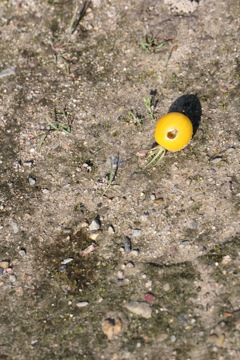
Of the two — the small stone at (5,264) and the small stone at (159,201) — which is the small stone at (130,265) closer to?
the small stone at (159,201)

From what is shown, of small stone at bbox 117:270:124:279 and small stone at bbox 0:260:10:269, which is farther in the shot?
small stone at bbox 0:260:10:269

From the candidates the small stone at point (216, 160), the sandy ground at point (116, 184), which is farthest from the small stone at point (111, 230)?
the small stone at point (216, 160)

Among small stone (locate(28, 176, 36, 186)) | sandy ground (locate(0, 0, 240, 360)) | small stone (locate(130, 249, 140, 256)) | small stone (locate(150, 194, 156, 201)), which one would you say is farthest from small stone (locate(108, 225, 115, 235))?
small stone (locate(28, 176, 36, 186))

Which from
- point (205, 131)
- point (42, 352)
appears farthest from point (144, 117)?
point (42, 352)

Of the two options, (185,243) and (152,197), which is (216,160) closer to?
(152,197)

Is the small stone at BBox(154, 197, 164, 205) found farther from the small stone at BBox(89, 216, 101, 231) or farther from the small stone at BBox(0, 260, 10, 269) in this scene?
the small stone at BBox(0, 260, 10, 269)

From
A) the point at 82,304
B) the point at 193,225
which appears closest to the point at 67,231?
the point at 82,304
